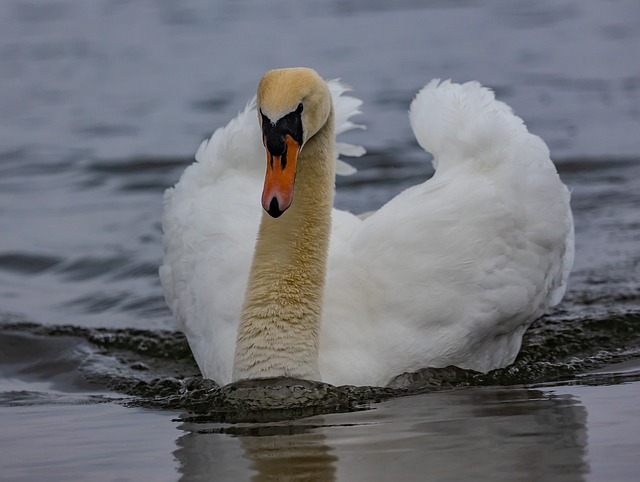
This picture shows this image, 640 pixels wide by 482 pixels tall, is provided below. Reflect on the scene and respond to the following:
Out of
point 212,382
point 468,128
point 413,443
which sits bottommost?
point 413,443

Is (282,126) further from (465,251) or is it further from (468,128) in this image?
(468,128)

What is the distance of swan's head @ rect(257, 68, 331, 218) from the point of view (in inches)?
275

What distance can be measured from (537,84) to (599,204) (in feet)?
14.6


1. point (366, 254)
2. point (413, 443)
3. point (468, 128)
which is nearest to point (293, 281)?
point (366, 254)

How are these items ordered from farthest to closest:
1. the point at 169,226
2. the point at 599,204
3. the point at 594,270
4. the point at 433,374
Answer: the point at 599,204
the point at 594,270
the point at 169,226
the point at 433,374

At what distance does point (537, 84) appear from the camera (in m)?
16.7

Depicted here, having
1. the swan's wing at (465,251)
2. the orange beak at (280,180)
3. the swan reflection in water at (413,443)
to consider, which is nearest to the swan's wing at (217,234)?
the swan's wing at (465,251)

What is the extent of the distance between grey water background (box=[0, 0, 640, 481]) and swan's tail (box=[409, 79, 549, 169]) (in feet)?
4.32

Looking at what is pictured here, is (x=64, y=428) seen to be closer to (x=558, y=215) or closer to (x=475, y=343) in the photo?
(x=475, y=343)

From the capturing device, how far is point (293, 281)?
7.78m

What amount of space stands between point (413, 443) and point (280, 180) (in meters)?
1.48

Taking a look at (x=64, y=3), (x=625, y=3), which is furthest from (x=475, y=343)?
(x=64, y=3)

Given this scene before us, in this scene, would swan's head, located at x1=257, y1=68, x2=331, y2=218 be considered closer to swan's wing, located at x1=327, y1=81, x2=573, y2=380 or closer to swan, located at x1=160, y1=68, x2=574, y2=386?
swan, located at x1=160, y1=68, x2=574, y2=386

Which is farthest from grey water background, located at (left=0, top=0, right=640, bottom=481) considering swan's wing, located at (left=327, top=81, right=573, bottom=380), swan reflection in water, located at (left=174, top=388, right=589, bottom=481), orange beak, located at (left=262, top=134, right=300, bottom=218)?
orange beak, located at (left=262, top=134, right=300, bottom=218)
